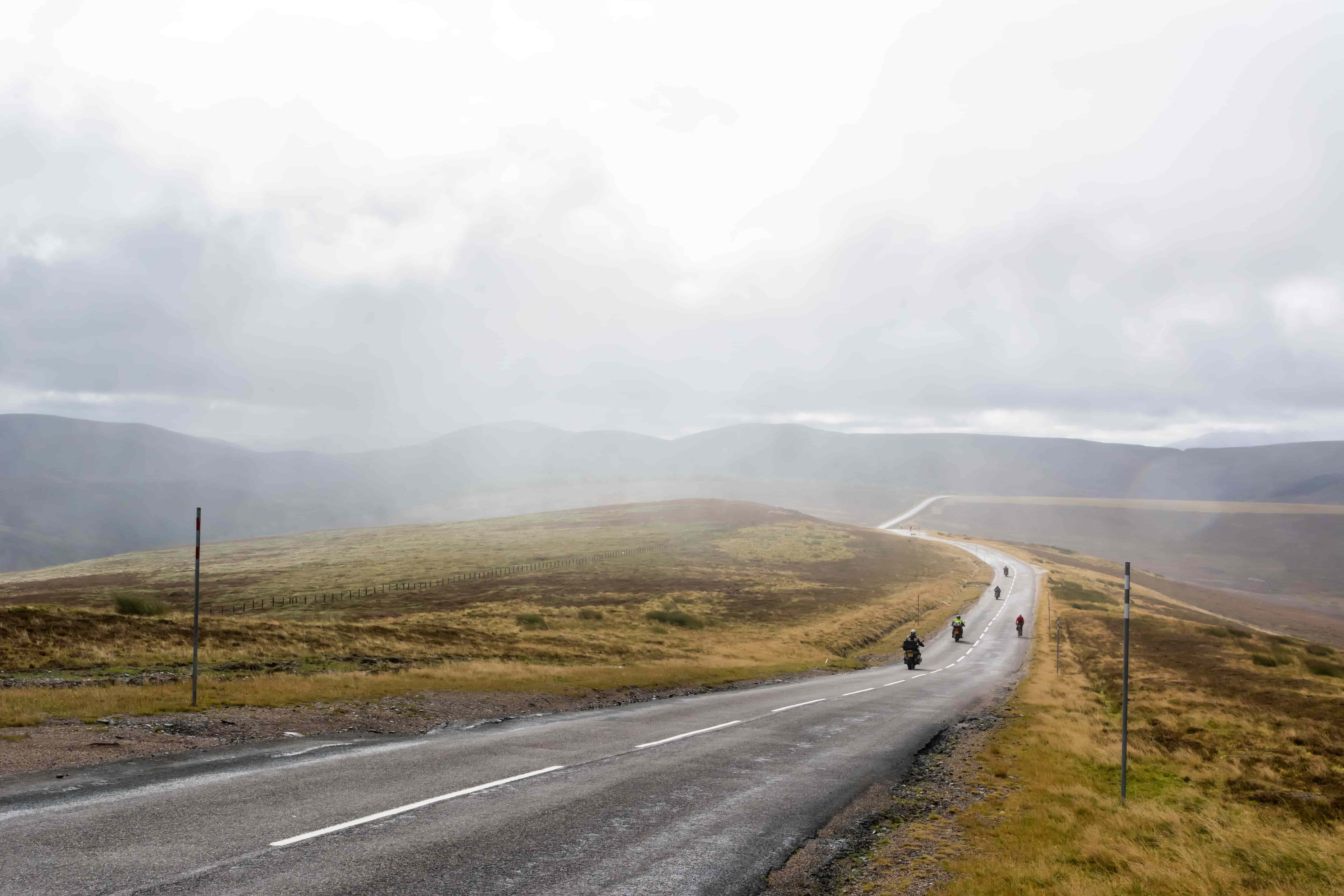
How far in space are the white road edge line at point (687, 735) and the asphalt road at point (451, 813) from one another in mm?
77

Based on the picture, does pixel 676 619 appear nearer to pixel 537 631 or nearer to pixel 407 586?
pixel 537 631

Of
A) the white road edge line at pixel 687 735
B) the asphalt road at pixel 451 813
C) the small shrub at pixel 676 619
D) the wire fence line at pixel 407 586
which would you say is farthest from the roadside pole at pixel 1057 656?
the wire fence line at pixel 407 586

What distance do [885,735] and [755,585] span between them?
5768 cm

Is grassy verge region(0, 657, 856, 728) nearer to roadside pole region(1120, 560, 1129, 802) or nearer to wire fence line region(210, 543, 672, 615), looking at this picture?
roadside pole region(1120, 560, 1129, 802)

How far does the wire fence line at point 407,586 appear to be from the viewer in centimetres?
6247

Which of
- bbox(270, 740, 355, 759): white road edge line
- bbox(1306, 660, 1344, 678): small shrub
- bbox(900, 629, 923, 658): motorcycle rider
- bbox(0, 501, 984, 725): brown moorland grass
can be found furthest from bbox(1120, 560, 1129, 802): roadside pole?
bbox(1306, 660, 1344, 678): small shrub

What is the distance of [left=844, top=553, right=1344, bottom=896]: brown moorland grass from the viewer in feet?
27.9

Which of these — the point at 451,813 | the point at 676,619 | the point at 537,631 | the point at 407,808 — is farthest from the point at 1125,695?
the point at 676,619

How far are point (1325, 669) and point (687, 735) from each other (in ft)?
128

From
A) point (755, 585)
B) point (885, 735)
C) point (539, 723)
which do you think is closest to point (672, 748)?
point (539, 723)

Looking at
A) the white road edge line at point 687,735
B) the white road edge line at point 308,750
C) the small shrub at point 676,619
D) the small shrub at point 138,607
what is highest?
the white road edge line at point 308,750

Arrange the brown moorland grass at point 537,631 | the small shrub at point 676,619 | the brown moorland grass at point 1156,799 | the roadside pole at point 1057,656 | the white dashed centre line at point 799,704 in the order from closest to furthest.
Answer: the brown moorland grass at point 1156,799 → the white dashed centre line at point 799,704 → the brown moorland grass at point 537,631 → the roadside pole at point 1057,656 → the small shrub at point 676,619

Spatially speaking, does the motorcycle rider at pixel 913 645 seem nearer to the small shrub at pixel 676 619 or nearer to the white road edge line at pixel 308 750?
the small shrub at pixel 676 619

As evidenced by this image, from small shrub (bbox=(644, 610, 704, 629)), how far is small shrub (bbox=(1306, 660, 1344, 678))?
33.1 meters
